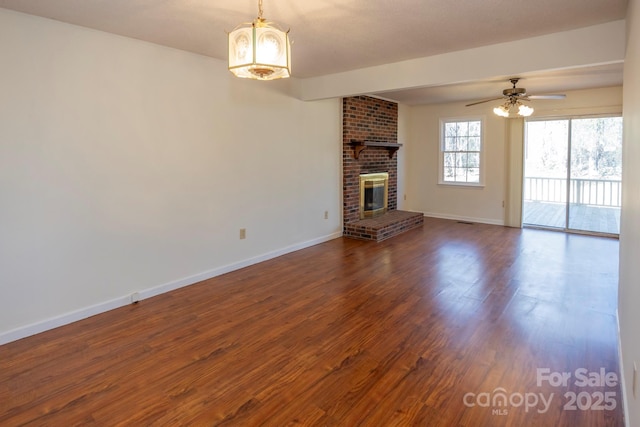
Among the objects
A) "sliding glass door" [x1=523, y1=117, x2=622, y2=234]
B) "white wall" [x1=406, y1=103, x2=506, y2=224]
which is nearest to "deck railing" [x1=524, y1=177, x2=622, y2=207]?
"sliding glass door" [x1=523, y1=117, x2=622, y2=234]

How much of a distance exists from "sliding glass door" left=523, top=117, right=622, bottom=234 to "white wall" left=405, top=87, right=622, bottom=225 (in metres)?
0.33

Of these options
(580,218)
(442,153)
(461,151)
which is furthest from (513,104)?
(580,218)

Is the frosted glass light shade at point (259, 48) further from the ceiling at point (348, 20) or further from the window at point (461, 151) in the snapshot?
the window at point (461, 151)

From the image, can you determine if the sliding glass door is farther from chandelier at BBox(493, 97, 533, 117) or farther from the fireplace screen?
the fireplace screen

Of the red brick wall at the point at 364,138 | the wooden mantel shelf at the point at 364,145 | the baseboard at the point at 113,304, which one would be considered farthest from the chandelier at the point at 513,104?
the baseboard at the point at 113,304

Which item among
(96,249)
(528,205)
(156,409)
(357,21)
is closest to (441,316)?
(156,409)

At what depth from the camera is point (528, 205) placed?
27.2 feet

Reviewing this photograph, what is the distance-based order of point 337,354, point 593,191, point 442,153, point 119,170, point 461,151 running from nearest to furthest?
point 337,354
point 119,170
point 593,191
point 461,151
point 442,153

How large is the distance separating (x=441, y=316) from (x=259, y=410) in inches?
68.7

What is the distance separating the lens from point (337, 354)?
2.62 meters

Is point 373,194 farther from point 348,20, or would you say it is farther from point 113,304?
point 113,304

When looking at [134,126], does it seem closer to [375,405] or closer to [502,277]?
[375,405]

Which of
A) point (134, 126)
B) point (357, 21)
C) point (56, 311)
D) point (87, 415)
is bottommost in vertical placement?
point (87, 415)

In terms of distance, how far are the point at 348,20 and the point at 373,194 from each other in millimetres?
4157
